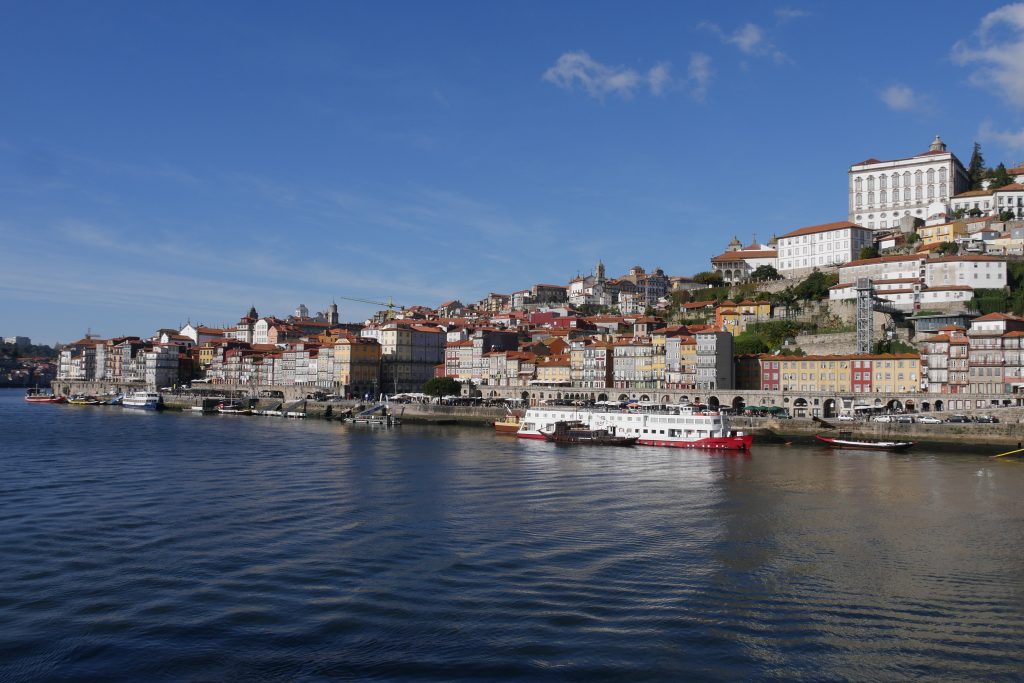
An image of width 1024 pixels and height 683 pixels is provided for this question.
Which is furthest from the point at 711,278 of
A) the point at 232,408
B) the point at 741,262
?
the point at 232,408

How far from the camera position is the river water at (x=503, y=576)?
37.7 ft

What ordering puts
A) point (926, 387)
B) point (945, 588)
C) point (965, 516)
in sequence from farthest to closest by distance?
point (926, 387), point (965, 516), point (945, 588)

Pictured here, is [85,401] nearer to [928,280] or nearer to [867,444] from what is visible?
[867,444]

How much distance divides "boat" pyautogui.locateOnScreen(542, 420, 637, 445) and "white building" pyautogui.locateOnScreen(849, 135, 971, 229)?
152 feet

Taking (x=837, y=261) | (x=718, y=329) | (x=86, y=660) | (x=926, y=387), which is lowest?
(x=86, y=660)

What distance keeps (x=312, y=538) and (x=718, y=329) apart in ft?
152

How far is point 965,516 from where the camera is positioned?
852 inches

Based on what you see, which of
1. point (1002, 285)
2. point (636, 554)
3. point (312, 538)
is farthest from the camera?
point (1002, 285)

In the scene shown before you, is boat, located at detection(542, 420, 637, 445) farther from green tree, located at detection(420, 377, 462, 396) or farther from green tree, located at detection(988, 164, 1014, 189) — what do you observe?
green tree, located at detection(988, 164, 1014, 189)

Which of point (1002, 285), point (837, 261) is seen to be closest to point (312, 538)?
point (1002, 285)

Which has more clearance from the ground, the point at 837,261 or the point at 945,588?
the point at 837,261

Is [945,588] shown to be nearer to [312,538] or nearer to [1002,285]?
[312,538]

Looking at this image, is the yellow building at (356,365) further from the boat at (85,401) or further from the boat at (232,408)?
the boat at (85,401)

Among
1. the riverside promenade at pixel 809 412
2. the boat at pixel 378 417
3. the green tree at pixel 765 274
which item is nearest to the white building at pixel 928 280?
the green tree at pixel 765 274
